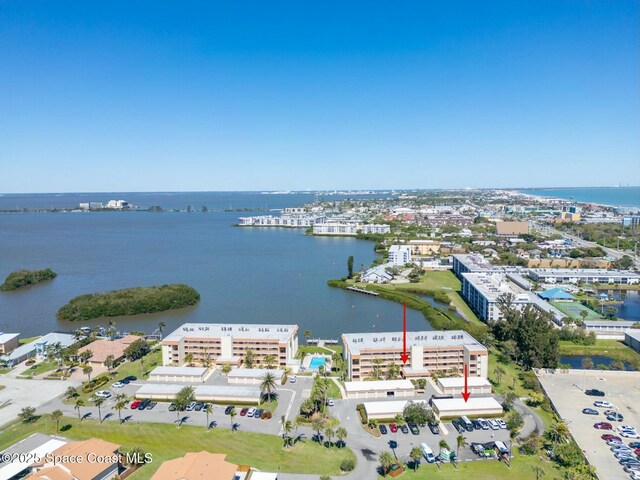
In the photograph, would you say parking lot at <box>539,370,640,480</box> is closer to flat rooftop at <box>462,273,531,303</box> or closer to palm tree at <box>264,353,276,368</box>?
flat rooftop at <box>462,273,531,303</box>

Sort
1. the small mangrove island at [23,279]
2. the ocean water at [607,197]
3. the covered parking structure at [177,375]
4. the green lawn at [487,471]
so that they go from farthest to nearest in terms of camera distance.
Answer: the ocean water at [607,197], the small mangrove island at [23,279], the covered parking structure at [177,375], the green lawn at [487,471]

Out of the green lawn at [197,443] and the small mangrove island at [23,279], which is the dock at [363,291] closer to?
the green lawn at [197,443]

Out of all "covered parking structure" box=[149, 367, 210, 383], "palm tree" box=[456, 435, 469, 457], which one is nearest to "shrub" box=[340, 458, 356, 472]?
"palm tree" box=[456, 435, 469, 457]

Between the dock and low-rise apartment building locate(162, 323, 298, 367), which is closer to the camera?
low-rise apartment building locate(162, 323, 298, 367)

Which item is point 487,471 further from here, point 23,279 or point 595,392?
point 23,279

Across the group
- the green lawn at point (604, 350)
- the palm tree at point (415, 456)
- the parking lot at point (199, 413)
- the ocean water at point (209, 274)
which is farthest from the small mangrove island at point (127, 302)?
the green lawn at point (604, 350)
